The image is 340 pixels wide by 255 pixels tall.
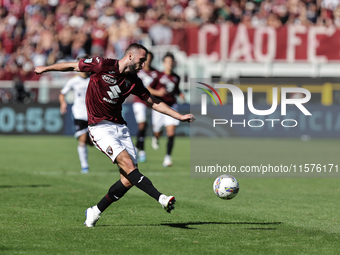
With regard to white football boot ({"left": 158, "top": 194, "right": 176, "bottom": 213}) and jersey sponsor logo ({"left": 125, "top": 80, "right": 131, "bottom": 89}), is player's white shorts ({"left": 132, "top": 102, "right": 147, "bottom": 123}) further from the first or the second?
white football boot ({"left": 158, "top": 194, "right": 176, "bottom": 213})

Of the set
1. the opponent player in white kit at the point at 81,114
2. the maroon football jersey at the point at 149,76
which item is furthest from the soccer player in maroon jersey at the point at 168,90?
the opponent player in white kit at the point at 81,114

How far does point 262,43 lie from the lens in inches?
1045

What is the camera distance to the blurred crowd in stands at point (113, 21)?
2611 centimetres

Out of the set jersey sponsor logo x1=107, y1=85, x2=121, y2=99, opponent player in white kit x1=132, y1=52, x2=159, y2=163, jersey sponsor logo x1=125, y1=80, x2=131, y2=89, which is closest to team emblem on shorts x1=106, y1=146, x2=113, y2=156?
jersey sponsor logo x1=107, y1=85, x2=121, y2=99

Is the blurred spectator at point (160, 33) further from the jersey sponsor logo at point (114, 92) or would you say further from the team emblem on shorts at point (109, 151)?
the team emblem on shorts at point (109, 151)

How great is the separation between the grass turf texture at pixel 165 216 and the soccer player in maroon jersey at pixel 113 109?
48 cm

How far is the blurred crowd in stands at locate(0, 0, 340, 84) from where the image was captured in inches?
1028

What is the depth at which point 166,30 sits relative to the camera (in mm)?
25844

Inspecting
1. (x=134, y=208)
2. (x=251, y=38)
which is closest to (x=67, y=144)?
(x=251, y=38)

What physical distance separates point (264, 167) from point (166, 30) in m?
11.3

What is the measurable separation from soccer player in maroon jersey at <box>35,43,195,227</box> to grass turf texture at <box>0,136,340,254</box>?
0.48 m

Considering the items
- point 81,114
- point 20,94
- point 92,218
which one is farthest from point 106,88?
point 20,94

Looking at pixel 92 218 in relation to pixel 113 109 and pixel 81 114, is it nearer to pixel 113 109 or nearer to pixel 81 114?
pixel 113 109

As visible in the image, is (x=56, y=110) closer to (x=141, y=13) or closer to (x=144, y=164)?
(x=141, y=13)
